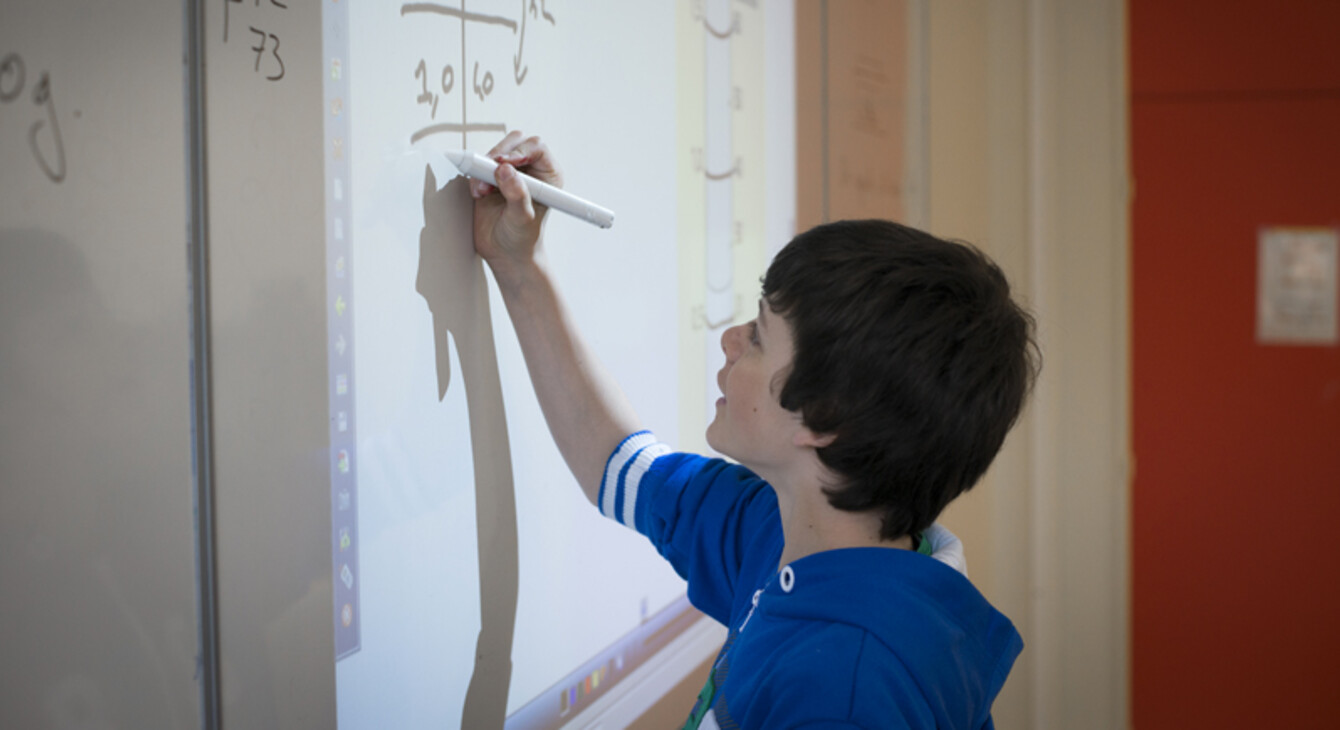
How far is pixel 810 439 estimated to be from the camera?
684mm

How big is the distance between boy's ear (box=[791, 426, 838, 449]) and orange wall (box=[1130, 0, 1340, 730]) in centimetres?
170

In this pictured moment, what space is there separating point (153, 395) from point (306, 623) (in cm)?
17

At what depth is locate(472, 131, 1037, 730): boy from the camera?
601 millimetres

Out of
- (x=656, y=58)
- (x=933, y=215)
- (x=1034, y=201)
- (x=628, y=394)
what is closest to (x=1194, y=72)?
(x=1034, y=201)

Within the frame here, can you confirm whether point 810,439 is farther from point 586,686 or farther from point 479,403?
point 586,686

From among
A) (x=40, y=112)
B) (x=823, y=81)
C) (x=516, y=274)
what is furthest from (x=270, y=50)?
(x=823, y=81)

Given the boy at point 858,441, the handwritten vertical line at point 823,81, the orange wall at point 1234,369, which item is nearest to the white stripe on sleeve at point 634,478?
the boy at point 858,441

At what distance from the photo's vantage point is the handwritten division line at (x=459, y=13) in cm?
63

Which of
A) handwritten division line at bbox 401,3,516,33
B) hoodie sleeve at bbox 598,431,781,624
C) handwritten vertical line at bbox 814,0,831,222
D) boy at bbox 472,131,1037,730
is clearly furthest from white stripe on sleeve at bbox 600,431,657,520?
handwritten vertical line at bbox 814,0,831,222

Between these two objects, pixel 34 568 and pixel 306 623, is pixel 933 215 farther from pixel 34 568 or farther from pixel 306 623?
pixel 34 568

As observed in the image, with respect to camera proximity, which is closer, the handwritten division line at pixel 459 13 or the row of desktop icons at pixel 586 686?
the handwritten division line at pixel 459 13

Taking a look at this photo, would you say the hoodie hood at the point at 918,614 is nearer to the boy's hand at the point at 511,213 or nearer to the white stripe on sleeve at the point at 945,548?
the white stripe on sleeve at the point at 945,548

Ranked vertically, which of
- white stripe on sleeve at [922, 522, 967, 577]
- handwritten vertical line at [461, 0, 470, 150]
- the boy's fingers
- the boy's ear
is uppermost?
handwritten vertical line at [461, 0, 470, 150]

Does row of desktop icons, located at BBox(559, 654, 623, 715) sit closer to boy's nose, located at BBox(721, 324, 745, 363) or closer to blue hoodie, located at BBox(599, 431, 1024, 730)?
blue hoodie, located at BBox(599, 431, 1024, 730)
